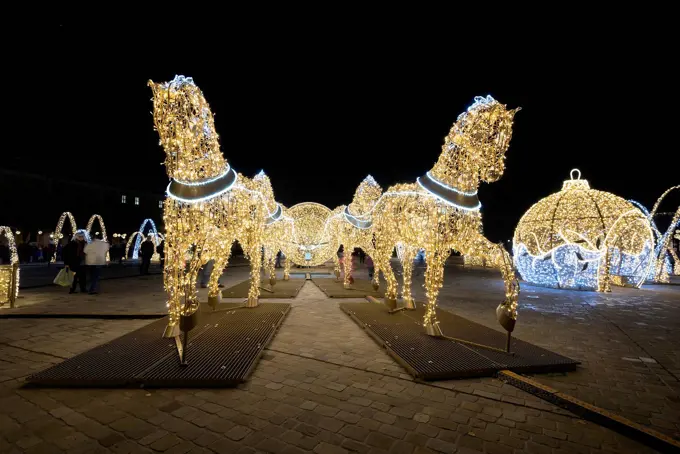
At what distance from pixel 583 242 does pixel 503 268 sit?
32.6 ft

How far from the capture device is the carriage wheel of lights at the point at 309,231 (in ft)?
44.8

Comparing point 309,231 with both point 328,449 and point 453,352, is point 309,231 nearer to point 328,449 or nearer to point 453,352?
point 453,352

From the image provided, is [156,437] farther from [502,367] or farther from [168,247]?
[502,367]

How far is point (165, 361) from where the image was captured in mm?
3775

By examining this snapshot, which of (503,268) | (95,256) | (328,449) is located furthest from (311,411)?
A: (95,256)

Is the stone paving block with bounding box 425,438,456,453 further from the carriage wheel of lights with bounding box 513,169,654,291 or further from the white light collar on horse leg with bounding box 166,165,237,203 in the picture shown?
the carriage wheel of lights with bounding box 513,169,654,291

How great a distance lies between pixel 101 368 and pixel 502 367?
13.2 feet

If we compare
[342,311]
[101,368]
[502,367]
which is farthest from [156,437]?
[342,311]

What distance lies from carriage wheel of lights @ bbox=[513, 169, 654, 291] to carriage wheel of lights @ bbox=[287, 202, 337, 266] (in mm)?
7044

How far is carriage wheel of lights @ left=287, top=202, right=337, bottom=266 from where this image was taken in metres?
13.6

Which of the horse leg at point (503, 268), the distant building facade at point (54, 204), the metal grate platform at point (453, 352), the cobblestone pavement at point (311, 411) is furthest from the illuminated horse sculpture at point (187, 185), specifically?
→ the distant building facade at point (54, 204)

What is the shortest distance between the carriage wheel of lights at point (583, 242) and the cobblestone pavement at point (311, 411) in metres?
7.02

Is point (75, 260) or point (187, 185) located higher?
point (187, 185)

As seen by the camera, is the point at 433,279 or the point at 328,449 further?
the point at 433,279
